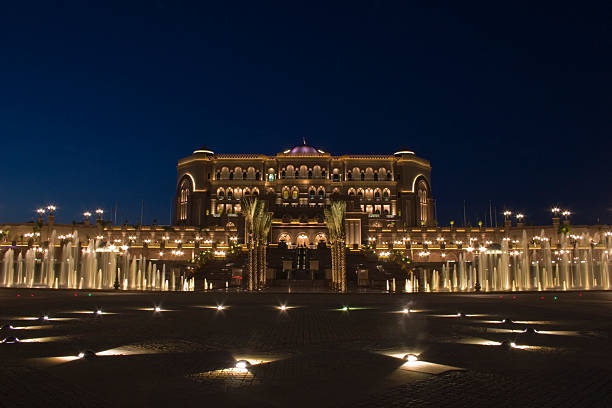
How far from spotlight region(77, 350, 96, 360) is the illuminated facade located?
84566mm

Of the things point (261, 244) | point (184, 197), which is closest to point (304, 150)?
point (184, 197)

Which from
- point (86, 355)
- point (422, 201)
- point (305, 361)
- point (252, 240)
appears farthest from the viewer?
point (422, 201)

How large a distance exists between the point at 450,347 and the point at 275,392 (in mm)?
4698

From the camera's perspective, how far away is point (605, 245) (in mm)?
66625

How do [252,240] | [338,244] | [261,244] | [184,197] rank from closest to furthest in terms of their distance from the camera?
[252,240] → [338,244] → [261,244] → [184,197]

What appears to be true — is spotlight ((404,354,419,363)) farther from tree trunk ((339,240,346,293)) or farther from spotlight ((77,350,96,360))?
tree trunk ((339,240,346,293))

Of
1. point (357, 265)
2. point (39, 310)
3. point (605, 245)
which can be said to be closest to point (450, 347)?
point (39, 310)

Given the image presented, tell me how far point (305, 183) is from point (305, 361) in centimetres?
8744

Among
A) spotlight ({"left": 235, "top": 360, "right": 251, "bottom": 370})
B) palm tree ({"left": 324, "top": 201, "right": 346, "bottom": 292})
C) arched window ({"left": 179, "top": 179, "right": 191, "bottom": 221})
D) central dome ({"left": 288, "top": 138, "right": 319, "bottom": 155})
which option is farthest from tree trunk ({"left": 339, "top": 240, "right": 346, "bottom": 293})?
arched window ({"left": 179, "top": 179, "right": 191, "bottom": 221})

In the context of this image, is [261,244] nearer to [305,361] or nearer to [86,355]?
[86,355]

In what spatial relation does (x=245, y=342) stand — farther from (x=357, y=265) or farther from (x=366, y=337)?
(x=357, y=265)

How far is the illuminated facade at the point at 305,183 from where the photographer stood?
9594cm

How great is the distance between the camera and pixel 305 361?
27.3ft

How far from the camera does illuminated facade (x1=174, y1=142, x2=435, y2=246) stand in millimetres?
95938
